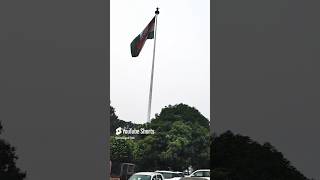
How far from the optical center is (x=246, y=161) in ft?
31.1

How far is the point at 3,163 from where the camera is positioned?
341 inches

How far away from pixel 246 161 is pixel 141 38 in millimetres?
8742

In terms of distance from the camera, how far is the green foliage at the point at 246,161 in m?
9.30

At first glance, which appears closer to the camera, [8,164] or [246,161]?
[8,164]

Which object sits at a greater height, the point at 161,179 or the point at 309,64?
the point at 309,64

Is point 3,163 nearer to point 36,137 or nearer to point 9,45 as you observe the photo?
point 36,137

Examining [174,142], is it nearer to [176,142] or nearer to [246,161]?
[176,142]

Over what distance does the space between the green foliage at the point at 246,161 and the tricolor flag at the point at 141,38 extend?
24.8 ft

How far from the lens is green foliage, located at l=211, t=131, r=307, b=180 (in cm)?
930

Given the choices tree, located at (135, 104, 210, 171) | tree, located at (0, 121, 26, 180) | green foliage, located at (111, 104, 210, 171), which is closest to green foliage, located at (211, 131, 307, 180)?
tree, located at (0, 121, 26, 180)

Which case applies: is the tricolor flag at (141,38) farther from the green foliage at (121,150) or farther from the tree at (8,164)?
the tree at (8,164)

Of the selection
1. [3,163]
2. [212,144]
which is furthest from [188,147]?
[3,163]

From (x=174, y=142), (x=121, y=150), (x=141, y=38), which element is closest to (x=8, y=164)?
(x=121, y=150)

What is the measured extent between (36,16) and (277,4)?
5726 mm
